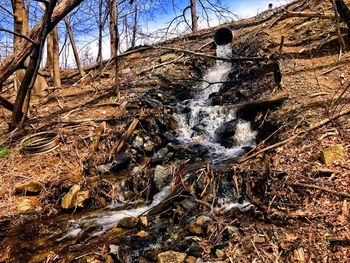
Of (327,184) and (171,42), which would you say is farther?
(171,42)

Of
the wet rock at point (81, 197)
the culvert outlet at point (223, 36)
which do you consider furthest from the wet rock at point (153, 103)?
the culvert outlet at point (223, 36)

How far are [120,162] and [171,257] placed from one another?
353cm

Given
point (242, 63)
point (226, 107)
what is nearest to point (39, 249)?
point (226, 107)

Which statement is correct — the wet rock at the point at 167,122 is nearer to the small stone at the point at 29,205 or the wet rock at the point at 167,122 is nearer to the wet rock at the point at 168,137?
the wet rock at the point at 168,137

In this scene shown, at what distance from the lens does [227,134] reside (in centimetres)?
781

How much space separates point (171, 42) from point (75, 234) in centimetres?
1297

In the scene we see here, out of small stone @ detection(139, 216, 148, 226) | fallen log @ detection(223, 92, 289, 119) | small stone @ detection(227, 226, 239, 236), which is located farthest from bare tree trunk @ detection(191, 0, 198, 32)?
small stone @ detection(227, 226, 239, 236)

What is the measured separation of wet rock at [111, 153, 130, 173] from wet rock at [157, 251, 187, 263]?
10.9ft

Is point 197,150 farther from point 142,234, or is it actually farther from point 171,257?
point 171,257

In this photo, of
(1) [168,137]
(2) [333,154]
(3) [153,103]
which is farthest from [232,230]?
(3) [153,103]

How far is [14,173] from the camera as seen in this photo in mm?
6352

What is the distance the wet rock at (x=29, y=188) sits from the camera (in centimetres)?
589

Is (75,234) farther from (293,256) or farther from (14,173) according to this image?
(293,256)

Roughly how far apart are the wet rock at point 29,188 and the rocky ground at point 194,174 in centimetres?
2
